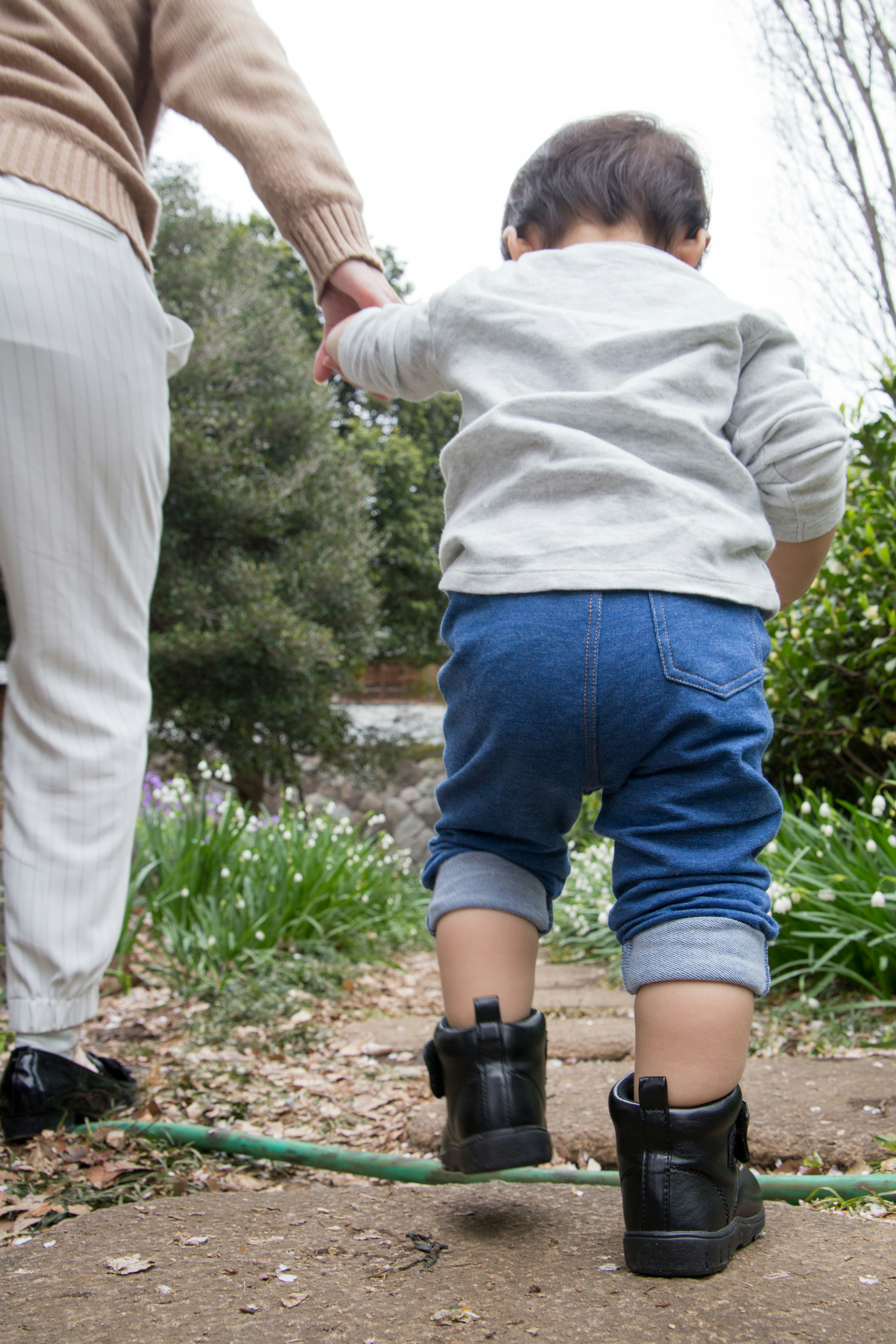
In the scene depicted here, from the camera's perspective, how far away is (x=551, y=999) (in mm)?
2863

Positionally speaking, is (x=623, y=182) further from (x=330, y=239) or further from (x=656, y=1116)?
(x=656, y=1116)

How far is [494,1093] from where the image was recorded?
3.50 ft

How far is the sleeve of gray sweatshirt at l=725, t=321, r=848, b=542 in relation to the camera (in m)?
1.16

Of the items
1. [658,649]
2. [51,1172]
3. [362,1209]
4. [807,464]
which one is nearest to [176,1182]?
[51,1172]

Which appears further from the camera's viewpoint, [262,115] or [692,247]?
[262,115]

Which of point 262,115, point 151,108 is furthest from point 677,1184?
point 151,108

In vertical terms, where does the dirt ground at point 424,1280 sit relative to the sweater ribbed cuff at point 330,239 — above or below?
below

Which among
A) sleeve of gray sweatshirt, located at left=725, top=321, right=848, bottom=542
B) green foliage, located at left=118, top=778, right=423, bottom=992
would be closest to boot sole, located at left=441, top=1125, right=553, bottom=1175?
sleeve of gray sweatshirt, located at left=725, top=321, right=848, bottom=542

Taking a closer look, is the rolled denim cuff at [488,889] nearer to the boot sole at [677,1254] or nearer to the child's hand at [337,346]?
the boot sole at [677,1254]

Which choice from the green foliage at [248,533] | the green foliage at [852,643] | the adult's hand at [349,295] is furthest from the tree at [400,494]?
the adult's hand at [349,295]

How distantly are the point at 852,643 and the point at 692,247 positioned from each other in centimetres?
162

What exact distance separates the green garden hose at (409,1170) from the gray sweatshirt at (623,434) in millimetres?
701

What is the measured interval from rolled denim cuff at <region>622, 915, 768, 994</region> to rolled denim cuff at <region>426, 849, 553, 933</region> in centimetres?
18

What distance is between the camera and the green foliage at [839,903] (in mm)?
2168
